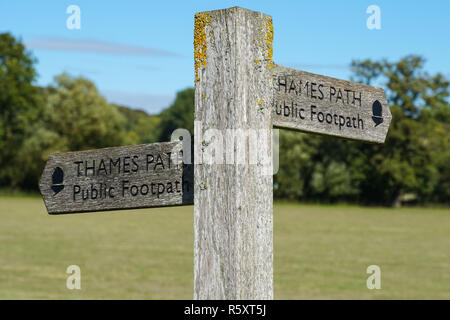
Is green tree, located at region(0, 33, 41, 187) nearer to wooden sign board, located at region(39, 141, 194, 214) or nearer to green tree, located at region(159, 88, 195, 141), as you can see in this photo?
green tree, located at region(159, 88, 195, 141)

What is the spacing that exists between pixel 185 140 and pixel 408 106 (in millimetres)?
61307

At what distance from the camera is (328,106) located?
129 inches

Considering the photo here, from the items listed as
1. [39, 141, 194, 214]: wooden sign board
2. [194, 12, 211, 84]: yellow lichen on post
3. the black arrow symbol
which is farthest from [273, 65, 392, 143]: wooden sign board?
the black arrow symbol

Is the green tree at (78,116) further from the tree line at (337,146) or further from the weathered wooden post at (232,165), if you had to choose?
A: the weathered wooden post at (232,165)

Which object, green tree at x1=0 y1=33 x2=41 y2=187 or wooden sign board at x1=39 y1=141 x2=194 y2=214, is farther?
green tree at x1=0 y1=33 x2=41 y2=187

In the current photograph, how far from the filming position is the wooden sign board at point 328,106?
9.97ft

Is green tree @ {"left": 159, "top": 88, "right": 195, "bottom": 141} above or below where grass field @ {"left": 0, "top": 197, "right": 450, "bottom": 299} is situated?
above

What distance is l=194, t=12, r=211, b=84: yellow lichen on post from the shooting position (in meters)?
2.89

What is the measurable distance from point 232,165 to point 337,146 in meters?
59.4

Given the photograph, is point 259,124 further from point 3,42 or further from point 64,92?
point 3,42

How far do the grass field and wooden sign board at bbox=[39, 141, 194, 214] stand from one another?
22.3 feet

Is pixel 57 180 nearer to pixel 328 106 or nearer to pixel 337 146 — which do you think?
pixel 328 106
